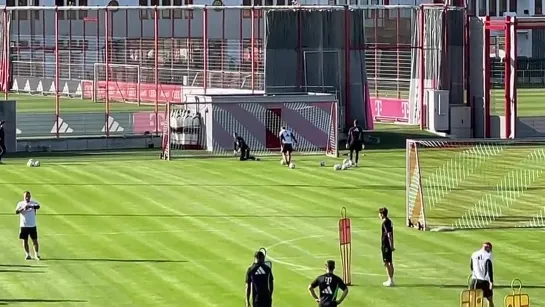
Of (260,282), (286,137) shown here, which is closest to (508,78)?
(286,137)

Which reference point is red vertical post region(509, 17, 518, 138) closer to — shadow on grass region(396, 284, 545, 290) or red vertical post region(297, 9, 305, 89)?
red vertical post region(297, 9, 305, 89)

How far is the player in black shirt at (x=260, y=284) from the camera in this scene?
22.1m

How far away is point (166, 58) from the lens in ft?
268

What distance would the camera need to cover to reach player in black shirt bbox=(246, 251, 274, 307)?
22.1m

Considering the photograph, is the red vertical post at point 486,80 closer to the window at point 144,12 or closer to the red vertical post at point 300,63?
the red vertical post at point 300,63

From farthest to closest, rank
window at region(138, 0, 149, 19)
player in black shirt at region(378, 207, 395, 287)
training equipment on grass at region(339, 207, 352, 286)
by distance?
window at region(138, 0, 149, 19)
player in black shirt at region(378, 207, 395, 287)
training equipment on grass at region(339, 207, 352, 286)

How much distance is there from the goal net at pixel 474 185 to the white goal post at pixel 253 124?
188 inches

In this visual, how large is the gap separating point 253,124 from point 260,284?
31963 mm

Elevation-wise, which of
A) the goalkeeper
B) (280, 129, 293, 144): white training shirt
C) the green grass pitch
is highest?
(280, 129, 293, 144): white training shirt

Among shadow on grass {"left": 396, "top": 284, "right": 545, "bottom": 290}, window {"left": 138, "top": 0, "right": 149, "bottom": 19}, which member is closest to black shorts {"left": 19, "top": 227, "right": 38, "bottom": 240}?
shadow on grass {"left": 396, "top": 284, "right": 545, "bottom": 290}

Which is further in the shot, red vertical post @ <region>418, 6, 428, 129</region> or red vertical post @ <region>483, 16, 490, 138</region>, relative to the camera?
red vertical post @ <region>418, 6, 428, 129</region>

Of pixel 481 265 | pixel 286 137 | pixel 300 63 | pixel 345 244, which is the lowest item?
pixel 481 265

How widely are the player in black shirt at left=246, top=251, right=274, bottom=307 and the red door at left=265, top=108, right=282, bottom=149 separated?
3167 centimetres

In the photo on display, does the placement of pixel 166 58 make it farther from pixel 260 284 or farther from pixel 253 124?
pixel 260 284
